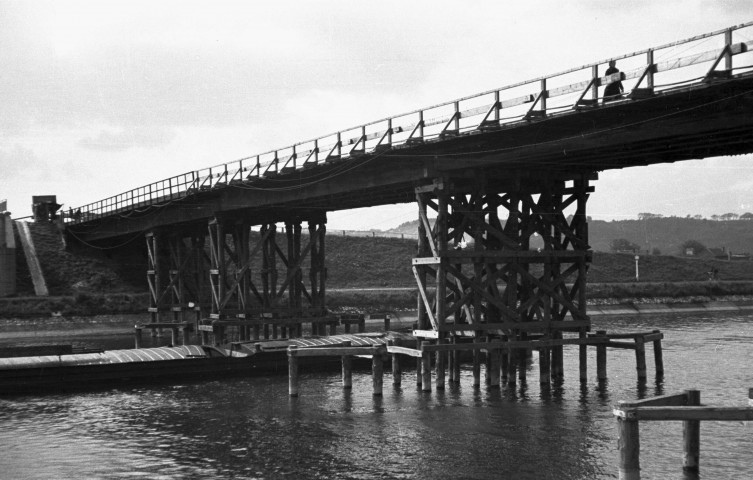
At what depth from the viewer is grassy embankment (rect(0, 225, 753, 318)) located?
243ft

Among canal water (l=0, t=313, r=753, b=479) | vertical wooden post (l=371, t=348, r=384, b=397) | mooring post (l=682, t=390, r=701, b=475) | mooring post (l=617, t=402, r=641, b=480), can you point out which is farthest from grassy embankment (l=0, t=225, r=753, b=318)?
mooring post (l=617, t=402, r=641, b=480)

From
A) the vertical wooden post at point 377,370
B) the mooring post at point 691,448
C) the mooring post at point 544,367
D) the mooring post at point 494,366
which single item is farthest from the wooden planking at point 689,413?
the mooring post at point 544,367

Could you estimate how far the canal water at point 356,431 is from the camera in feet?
73.6

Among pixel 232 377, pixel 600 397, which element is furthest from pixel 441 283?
pixel 232 377

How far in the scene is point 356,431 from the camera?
1059 inches

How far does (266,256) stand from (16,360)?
16905mm

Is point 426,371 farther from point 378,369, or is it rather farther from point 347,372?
point 347,372

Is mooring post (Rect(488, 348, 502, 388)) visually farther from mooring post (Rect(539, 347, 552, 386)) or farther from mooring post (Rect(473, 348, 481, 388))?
mooring post (Rect(539, 347, 552, 386))

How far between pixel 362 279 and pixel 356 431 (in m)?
69.9

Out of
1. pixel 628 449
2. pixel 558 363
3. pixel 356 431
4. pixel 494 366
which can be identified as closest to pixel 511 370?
pixel 494 366

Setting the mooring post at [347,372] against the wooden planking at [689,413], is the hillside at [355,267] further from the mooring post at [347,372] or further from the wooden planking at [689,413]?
the wooden planking at [689,413]

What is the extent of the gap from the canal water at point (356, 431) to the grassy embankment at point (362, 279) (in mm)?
38853

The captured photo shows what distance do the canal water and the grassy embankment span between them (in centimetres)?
3885

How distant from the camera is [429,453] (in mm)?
23734
